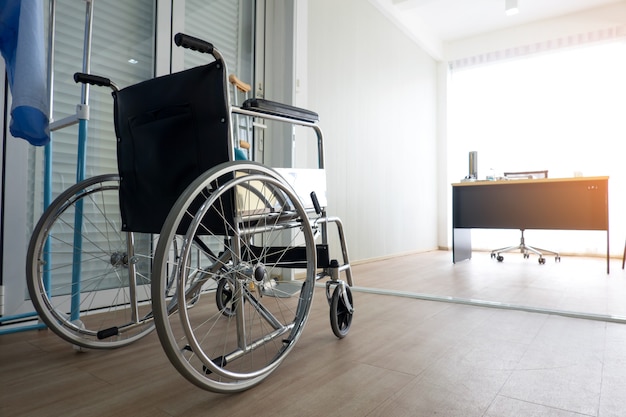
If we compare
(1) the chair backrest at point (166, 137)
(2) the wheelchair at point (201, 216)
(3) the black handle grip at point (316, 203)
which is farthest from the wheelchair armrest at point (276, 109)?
(3) the black handle grip at point (316, 203)

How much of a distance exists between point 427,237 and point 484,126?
160 cm

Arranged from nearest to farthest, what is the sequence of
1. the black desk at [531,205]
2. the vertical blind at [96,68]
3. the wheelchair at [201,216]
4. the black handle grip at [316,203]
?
the wheelchair at [201,216]
the black handle grip at [316,203]
the vertical blind at [96,68]
the black desk at [531,205]

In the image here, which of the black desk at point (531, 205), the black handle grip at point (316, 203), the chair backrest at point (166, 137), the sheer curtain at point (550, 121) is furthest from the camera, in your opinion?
the sheer curtain at point (550, 121)

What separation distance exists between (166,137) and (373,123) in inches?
122

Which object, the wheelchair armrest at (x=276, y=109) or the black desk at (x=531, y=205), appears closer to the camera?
the wheelchair armrest at (x=276, y=109)

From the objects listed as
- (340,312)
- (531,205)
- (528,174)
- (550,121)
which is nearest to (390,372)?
(340,312)

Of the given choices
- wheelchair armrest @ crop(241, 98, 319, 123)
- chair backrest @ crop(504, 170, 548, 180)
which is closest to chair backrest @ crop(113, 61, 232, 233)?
wheelchair armrest @ crop(241, 98, 319, 123)

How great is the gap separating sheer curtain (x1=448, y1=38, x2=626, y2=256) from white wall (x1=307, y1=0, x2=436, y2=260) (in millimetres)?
515

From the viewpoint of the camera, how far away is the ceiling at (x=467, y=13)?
441cm

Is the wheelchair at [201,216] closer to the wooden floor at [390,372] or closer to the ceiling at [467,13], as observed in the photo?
the wooden floor at [390,372]

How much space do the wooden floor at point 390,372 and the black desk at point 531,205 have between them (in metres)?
1.67

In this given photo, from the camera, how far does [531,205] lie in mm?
3576

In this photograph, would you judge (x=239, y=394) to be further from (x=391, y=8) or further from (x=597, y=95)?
(x=597, y=95)

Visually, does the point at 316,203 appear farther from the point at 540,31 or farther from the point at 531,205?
the point at 540,31
